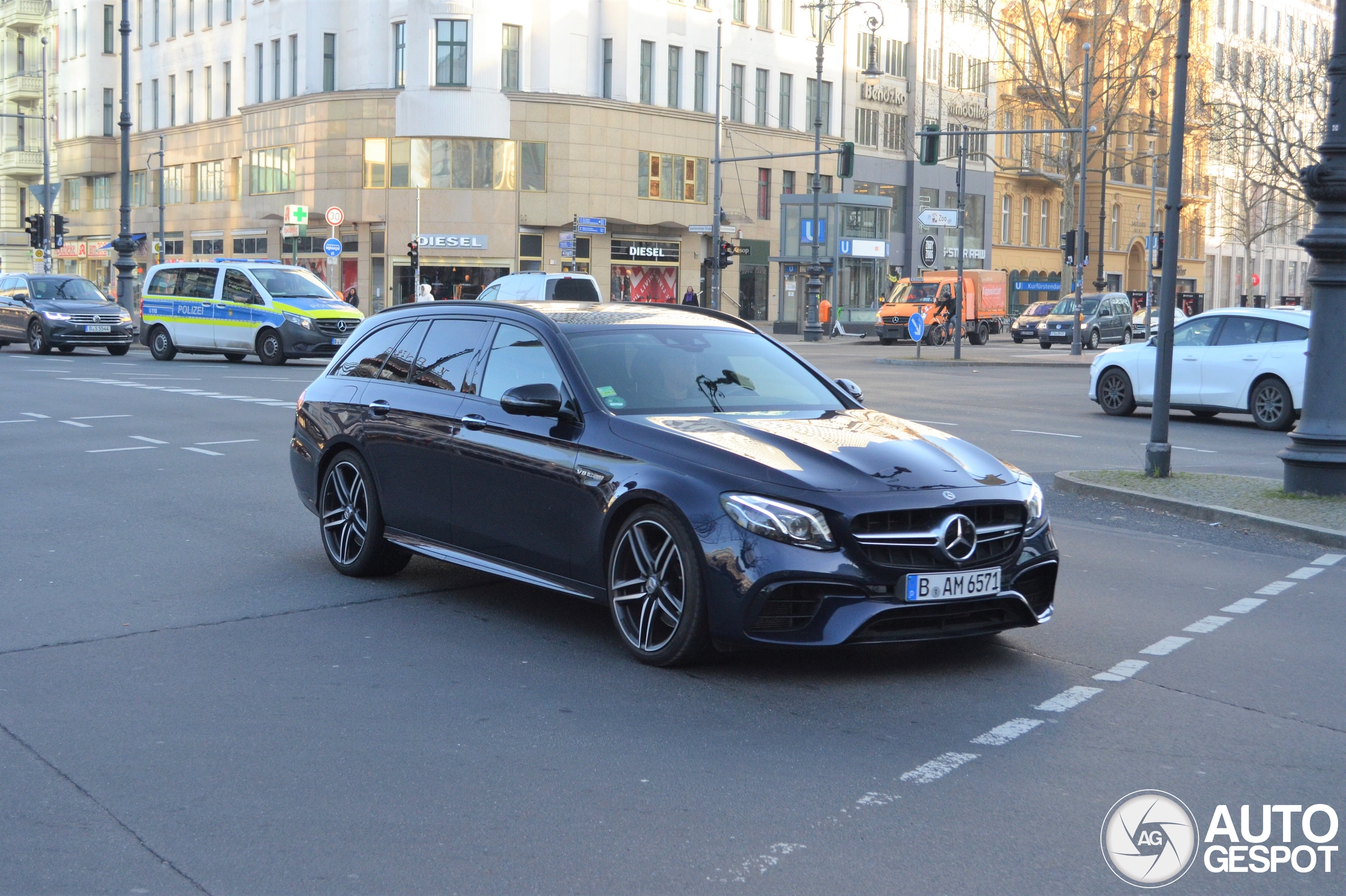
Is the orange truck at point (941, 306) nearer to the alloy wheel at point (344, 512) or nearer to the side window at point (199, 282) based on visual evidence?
the side window at point (199, 282)

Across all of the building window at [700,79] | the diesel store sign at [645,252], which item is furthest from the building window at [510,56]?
the building window at [700,79]

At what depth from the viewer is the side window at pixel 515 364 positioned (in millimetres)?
7094

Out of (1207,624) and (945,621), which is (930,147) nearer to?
(1207,624)

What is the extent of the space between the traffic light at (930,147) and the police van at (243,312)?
562 inches

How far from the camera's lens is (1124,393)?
20.5m

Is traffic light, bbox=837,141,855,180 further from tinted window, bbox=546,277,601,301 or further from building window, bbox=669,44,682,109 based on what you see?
building window, bbox=669,44,682,109

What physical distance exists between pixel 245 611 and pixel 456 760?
272 cm

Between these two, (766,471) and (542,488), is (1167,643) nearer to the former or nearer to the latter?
(766,471)

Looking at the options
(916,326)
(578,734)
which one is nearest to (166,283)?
(916,326)

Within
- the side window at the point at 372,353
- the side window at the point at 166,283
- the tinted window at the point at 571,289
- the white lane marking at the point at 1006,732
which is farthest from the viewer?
the side window at the point at 166,283

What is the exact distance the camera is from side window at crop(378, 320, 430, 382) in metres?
8.04

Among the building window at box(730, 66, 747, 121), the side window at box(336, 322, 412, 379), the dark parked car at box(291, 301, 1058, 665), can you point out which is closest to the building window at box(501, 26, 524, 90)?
the building window at box(730, 66, 747, 121)

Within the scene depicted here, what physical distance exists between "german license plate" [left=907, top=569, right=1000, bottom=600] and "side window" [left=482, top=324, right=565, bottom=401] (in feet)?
6.43

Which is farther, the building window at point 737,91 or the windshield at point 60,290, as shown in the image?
the building window at point 737,91
